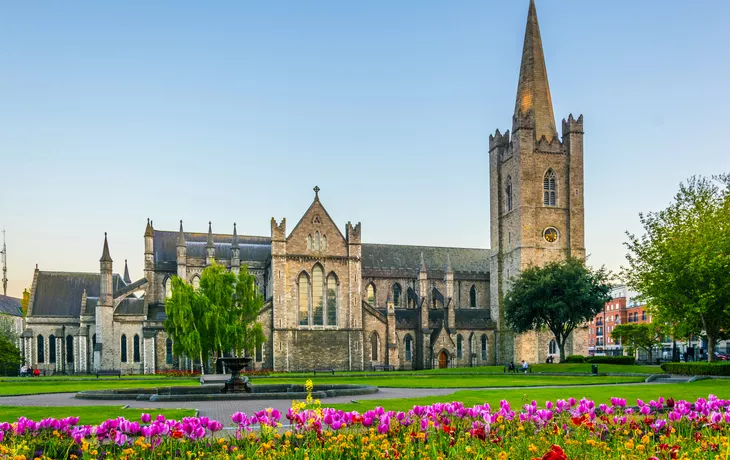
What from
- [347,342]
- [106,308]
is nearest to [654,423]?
[347,342]

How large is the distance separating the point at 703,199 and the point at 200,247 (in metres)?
51.0

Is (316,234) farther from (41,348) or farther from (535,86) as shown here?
(41,348)

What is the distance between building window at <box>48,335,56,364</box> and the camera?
74.9 meters

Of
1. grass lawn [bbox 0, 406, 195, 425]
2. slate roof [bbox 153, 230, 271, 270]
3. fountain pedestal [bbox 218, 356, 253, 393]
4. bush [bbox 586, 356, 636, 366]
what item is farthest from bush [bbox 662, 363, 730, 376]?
slate roof [bbox 153, 230, 271, 270]

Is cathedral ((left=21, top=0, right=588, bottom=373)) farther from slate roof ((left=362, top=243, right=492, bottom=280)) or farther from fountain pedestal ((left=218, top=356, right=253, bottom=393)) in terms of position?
fountain pedestal ((left=218, top=356, right=253, bottom=393))

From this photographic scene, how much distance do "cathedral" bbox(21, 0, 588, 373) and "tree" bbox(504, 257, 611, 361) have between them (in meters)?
8.83

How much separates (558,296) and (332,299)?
21739 mm

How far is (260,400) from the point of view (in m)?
28.0

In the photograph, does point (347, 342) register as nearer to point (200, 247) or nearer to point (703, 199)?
point (200, 247)

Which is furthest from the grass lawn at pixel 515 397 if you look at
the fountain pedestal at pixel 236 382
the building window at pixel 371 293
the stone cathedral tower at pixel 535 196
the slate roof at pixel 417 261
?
the slate roof at pixel 417 261

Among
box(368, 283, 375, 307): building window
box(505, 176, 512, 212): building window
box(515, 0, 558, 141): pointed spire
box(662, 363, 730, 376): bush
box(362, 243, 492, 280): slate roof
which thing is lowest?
box(662, 363, 730, 376): bush

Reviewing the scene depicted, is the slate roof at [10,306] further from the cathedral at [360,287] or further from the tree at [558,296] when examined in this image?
the tree at [558,296]

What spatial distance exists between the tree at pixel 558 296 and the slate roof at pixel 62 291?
4462 centimetres

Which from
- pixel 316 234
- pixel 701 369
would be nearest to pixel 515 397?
pixel 701 369
